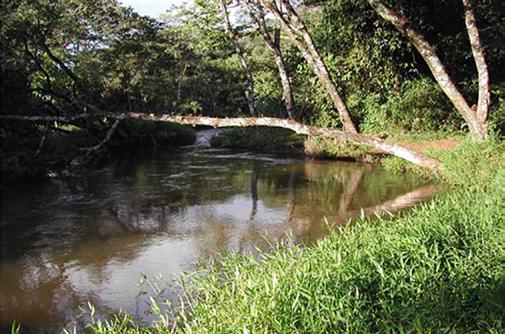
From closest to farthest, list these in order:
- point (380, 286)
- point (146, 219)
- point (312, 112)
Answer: point (380, 286) → point (146, 219) → point (312, 112)

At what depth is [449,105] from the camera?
48.2 feet

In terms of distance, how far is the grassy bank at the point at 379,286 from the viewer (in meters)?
3.43

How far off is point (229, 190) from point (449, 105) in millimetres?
7250

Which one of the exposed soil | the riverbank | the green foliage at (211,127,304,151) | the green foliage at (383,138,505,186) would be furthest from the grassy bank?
the green foliage at (211,127,304,151)

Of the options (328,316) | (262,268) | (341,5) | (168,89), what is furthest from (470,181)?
(168,89)

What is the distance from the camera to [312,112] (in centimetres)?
1920

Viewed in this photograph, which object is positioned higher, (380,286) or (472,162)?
(472,162)

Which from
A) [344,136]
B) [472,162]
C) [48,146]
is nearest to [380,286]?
[472,162]

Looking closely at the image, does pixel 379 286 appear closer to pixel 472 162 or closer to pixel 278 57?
pixel 472 162

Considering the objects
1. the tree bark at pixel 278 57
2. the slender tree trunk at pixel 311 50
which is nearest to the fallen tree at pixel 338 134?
the slender tree trunk at pixel 311 50

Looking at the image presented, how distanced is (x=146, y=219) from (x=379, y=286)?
642 cm

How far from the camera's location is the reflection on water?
6.19 meters

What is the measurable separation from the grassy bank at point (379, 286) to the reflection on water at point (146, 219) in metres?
1.33

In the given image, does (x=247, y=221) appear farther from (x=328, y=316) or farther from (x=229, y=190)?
(x=328, y=316)
